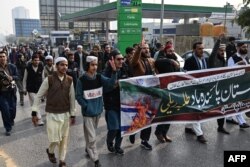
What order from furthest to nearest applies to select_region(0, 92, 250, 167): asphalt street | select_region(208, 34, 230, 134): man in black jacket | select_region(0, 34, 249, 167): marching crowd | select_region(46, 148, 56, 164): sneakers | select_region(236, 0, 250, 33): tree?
1. select_region(236, 0, 250, 33): tree
2. select_region(208, 34, 230, 134): man in black jacket
3. select_region(0, 92, 250, 167): asphalt street
4. select_region(46, 148, 56, 164): sneakers
5. select_region(0, 34, 249, 167): marching crowd

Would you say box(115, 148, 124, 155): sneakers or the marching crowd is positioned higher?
the marching crowd

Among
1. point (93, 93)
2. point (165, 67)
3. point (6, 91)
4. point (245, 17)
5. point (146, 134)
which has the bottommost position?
point (146, 134)

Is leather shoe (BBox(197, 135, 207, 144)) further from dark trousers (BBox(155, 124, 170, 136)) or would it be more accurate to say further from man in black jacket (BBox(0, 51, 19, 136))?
man in black jacket (BBox(0, 51, 19, 136))

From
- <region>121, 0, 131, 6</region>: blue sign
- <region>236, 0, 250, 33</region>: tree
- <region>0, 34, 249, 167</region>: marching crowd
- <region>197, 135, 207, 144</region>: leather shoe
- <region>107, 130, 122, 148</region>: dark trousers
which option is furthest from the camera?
<region>236, 0, 250, 33</region>: tree

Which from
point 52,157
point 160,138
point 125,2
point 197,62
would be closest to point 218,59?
point 197,62

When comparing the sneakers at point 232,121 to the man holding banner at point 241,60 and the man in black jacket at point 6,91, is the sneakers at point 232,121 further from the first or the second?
the man in black jacket at point 6,91

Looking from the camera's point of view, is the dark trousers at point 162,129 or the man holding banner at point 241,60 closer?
the dark trousers at point 162,129

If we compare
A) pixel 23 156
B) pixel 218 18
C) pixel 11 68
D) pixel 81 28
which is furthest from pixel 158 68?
pixel 81 28

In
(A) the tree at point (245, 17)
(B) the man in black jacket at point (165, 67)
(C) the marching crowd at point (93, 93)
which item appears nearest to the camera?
(C) the marching crowd at point (93, 93)

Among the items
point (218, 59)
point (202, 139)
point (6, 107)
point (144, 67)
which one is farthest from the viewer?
point (218, 59)

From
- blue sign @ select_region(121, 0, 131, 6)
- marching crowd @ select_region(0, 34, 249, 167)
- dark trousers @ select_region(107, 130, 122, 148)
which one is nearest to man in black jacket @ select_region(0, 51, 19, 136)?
marching crowd @ select_region(0, 34, 249, 167)

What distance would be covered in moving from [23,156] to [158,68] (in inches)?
110

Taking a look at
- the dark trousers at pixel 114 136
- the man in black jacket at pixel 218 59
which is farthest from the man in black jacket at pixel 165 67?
the dark trousers at pixel 114 136

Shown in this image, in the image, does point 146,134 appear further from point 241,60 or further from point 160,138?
point 241,60
